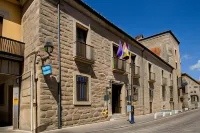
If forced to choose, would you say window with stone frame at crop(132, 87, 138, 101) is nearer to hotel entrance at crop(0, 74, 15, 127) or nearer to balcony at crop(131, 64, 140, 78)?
balcony at crop(131, 64, 140, 78)

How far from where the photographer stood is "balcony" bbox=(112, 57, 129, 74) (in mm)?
14583

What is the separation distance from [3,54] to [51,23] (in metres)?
2.63

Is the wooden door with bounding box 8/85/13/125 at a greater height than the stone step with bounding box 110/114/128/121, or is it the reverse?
the wooden door with bounding box 8/85/13/125

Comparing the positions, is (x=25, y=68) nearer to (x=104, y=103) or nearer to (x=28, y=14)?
(x=28, y=14)

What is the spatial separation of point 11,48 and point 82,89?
167 inches

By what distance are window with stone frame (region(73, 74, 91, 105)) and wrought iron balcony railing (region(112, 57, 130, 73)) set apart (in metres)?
3.17

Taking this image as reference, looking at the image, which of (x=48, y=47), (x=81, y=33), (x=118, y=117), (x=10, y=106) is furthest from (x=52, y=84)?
(x=118, y=117)

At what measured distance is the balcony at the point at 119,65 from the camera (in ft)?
47.8

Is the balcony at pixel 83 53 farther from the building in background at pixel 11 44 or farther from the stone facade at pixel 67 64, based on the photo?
the building in background at pixel 11 44

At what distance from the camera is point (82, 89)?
37.7 ft

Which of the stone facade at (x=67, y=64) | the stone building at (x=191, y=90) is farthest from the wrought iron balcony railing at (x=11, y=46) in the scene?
the stone building at (x=191, y=90)

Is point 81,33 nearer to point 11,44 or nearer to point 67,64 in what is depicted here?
point 67,64

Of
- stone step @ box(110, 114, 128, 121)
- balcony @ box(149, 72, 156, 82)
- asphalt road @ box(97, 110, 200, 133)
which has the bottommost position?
stone step @ box(110, 114, 128, 121)

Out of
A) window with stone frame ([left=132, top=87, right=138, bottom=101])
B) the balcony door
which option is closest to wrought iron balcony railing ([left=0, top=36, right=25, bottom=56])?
the balcony door
